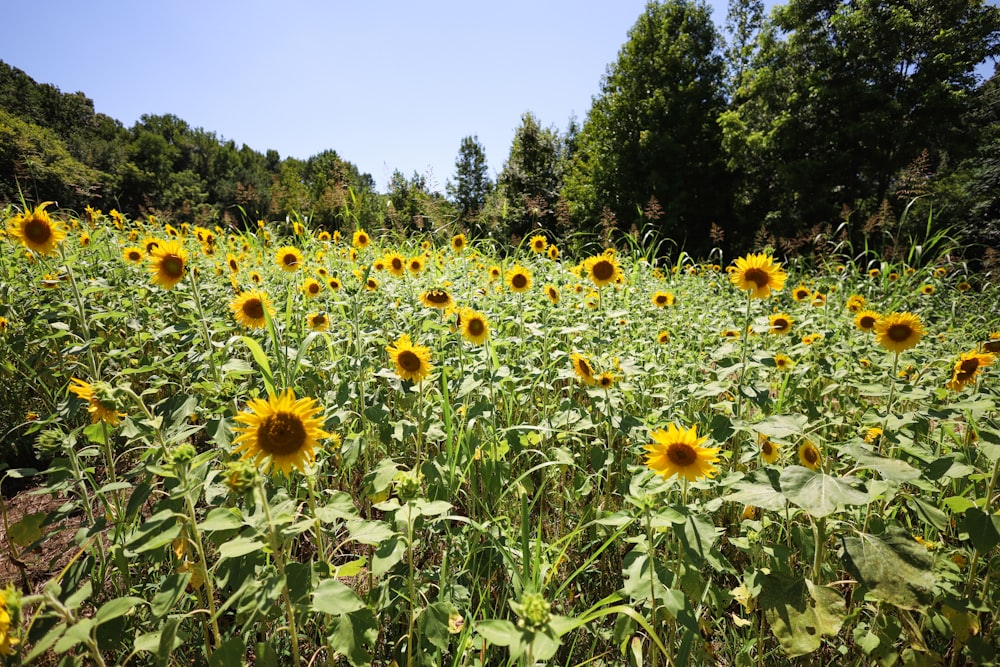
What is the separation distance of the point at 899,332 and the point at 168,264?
3.18 meters

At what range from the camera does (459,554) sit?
158 cm

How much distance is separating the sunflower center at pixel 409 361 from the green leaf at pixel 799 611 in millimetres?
1222

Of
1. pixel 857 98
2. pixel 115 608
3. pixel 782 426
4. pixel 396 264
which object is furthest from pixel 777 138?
pixel 115 608

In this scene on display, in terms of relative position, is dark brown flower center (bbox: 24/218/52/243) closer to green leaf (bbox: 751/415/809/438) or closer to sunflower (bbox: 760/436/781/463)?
green leaf (bbox: 751/415/809/438)

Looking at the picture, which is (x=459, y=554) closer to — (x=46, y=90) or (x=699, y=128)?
(x=699, y=128)

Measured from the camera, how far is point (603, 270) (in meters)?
2.77

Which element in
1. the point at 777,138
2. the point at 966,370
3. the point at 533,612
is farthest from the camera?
the point at 777,138

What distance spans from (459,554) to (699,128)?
23.7 metres

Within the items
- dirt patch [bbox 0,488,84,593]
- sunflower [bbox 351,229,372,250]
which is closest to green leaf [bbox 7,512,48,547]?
dirt patch [bbox 0,488,84,593]

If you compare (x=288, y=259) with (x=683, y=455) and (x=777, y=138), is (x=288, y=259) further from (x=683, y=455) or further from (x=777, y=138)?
(x=777, y=138)

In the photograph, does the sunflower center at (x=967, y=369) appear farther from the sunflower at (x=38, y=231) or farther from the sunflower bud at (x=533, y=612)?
the sunflower at (x=38, y=231)

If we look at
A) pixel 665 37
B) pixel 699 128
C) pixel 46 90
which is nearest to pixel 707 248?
pixel 699 128

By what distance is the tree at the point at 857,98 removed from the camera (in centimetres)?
1541

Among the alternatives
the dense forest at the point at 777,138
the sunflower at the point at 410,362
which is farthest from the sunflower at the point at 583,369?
the dense forest at the point at 777,138
